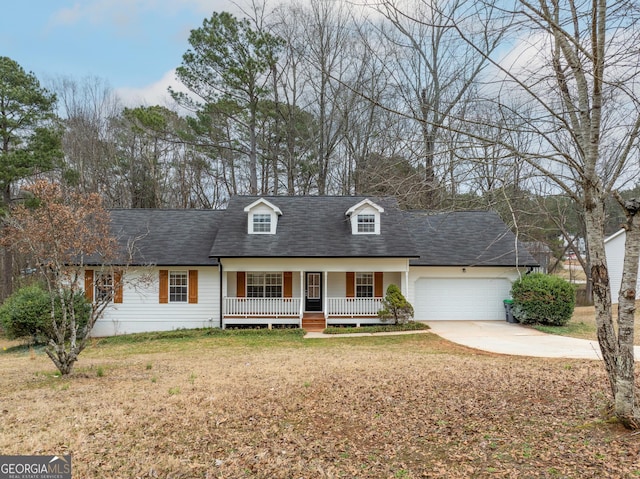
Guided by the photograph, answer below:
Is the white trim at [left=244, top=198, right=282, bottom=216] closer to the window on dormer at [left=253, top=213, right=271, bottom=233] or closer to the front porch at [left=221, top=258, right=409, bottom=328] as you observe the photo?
the window on dormer at [left=253, top=213, right=271, bottom=233]

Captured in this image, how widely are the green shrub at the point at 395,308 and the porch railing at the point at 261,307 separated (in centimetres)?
345

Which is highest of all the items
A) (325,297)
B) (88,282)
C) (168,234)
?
(168,234)

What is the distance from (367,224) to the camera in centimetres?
1723

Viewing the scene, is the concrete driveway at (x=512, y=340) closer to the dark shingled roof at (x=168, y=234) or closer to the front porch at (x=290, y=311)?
the front porch at (x=290, y=311)

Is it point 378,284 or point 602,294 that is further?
point 378,284

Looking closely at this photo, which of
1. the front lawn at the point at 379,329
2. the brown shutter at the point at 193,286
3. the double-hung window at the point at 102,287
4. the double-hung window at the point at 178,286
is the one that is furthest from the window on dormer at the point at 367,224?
the double-hung window at the point at 102,287

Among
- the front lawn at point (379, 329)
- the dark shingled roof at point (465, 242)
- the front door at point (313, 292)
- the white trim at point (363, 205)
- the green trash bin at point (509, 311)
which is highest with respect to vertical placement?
the white trim at point (363, 205)

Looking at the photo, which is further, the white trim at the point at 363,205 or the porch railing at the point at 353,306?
the white trim at the point at 363,205

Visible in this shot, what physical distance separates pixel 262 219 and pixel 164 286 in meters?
4.80

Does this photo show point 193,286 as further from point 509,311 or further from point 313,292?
point 509,311

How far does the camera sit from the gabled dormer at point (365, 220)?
17125 mm

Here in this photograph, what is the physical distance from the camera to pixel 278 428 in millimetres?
4969

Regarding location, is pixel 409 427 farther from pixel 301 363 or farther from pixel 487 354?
pixel 487 354

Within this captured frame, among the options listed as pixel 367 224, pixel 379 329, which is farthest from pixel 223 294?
pixel 367 224
